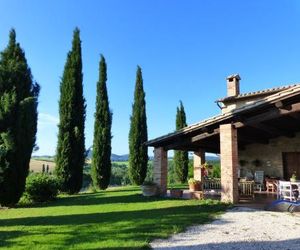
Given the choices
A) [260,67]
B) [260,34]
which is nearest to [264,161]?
[260,67]

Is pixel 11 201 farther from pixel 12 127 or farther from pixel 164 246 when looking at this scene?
pixel 164 246

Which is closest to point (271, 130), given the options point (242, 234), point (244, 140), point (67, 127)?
point (244, 140)

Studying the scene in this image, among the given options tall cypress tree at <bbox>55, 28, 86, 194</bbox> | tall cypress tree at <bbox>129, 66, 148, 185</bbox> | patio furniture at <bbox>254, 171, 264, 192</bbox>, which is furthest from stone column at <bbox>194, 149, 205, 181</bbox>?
tall cypress tree at <bbox>129, 66, 148, 185</bbox>

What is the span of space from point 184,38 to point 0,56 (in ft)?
26.3

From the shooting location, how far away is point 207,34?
15.3 m

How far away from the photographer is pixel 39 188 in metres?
13.1

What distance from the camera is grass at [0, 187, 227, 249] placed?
599cm

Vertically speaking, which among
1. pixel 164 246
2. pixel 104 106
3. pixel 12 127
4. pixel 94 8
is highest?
pixel 94 8

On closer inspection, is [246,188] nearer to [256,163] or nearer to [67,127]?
[256,163]

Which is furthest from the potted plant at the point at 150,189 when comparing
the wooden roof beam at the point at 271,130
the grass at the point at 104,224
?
the wooden roof beam at the point at 271,130

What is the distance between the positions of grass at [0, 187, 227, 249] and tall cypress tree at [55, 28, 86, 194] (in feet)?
24.3

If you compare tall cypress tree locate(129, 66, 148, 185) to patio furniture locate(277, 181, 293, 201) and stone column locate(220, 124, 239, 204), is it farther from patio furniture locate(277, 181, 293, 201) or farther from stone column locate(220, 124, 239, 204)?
patio furniture locate(277, 181, 293, 201)

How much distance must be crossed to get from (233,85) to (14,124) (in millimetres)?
11770

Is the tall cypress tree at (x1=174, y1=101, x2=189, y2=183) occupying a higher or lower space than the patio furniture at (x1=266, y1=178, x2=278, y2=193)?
higher
